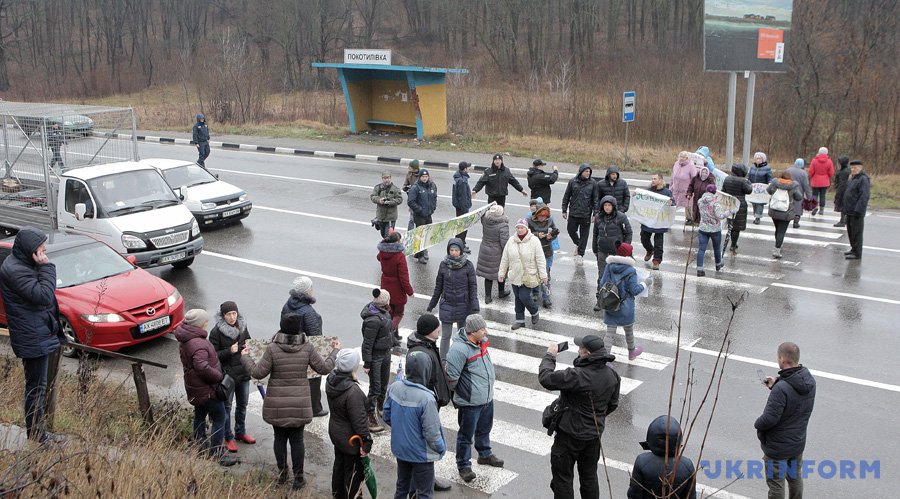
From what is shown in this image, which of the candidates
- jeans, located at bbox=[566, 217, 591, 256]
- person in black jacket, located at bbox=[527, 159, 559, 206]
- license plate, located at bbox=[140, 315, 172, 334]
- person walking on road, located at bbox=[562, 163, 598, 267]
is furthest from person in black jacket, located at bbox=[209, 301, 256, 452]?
person in black jacket, located at bbox=[527, 159, 559, 206]

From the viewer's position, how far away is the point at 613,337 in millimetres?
11016

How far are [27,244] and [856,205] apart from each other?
13.4 metres

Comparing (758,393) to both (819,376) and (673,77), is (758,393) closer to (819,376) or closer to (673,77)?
(819,376)

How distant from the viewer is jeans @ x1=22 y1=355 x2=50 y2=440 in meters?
7.26

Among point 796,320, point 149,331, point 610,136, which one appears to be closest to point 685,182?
point 796,320

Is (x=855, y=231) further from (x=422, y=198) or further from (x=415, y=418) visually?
(x=415, y=418)

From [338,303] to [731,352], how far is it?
6.08 metres

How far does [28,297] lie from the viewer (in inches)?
294

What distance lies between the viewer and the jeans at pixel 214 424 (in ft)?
Answer: 25.8

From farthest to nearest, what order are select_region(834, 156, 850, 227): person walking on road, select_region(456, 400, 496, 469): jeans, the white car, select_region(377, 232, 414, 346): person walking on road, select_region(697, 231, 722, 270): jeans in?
the white car < select_region(834, 156, 850, 227): person walking on road < select_region(697, 231, 722, 270): jeans < select_region(377, 232, 414, 346): person walking on road < select_region(456, 400, 496, 469): jeans

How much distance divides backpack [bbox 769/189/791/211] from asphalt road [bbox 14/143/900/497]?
3.23 ft

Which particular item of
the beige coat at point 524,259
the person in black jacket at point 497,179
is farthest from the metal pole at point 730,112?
the beige coat at point 524,259

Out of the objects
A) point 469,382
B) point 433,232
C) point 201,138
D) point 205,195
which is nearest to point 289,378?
point 469,382

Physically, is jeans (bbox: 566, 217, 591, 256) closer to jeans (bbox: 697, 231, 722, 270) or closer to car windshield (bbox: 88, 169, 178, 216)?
jeans (bbox: 697, 231, 722, 270)
